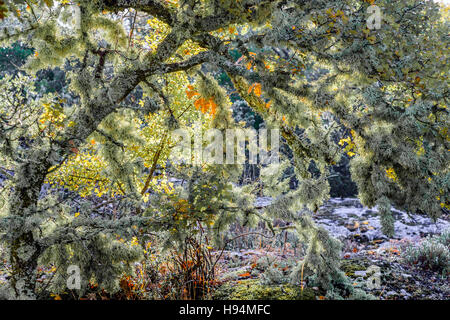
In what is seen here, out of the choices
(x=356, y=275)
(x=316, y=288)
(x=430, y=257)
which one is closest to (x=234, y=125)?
(x=316, y=288)

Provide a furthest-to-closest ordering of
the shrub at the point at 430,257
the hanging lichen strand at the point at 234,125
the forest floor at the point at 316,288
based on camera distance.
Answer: the shrub at the point at 430,257, the forest floor at the point at 316,288, the hanging lichen strand at the point at 234,125

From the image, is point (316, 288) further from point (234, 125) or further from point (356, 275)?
point (234, 125)

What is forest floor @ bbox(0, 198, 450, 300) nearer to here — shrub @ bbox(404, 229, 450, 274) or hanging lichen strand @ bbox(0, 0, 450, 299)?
shrub @ bbox(404, 229, 450, 274)

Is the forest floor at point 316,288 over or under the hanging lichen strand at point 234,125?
under

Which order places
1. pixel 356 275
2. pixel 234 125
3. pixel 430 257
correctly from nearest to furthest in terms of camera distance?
pixel 234 125, pixel 356 275, pixel 430 257

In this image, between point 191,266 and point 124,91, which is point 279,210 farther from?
point 124,91

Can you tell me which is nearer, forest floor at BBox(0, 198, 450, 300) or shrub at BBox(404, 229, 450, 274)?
forest floor at BBox(0, 198, 450, 300)

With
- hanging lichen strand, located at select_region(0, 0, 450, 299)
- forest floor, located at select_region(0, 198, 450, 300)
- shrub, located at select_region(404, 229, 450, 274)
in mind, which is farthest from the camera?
shrub, located at select_region(404, 229, 450, 274)

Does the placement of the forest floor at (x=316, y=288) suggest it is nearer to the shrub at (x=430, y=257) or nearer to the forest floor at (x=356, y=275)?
the forest floor at (x=356, y=275)

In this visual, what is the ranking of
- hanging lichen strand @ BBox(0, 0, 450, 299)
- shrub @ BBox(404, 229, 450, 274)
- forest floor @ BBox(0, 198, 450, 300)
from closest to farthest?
hanging lichen strand @ BBox(0, 0, 450, 299) < forest floor @ BBox(0, 198, 450, 300) < shrub @ BBox(404, 229, 450, 274)

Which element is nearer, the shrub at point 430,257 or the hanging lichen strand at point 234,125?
the hanging lichen strand at point 234,125

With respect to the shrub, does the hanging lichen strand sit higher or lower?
higher

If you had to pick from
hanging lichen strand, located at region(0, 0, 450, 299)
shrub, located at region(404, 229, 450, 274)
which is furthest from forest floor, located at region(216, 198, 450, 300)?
hanging lichen strand, located at region(0, 0, 450, 299)

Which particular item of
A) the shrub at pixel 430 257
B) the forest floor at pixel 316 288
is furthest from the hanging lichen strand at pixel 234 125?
the shrub at pixel 430 257
